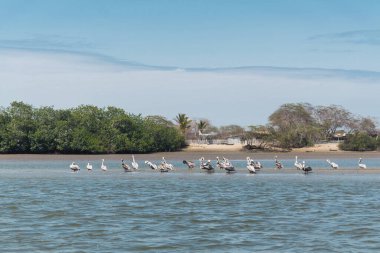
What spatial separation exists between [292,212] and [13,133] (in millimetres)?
57053

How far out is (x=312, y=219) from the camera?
21.3 m

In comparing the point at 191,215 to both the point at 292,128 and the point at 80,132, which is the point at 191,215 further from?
the point at 292,128

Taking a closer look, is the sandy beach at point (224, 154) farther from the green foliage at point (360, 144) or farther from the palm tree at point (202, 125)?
the palm tree at point (202, 125)

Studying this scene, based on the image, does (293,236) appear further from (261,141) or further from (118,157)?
(261,141)

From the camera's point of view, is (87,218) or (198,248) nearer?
(198,248)

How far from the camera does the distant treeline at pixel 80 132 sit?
76.8m

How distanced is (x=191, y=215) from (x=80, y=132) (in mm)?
55879

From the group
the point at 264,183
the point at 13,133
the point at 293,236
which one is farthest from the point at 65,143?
the point at 293,236

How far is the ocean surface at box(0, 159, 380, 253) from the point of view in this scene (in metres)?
16.8

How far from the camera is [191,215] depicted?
2230cm

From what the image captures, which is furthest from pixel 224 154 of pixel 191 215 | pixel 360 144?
pixel 191 215

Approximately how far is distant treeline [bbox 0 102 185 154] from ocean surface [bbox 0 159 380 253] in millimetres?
38864

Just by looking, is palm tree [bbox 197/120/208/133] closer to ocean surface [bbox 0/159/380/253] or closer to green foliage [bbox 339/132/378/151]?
green foliage [bbox 339/132/378/151]

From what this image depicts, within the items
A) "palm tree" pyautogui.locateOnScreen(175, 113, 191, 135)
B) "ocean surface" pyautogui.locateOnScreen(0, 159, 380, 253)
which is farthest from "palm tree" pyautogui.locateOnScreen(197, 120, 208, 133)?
"ocean surface" pyautogui.locateOnScreen(0, 159, 380, 253)
